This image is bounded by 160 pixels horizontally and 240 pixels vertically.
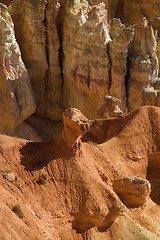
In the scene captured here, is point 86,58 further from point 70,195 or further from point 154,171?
point 70,195

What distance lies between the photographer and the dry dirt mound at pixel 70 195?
8745 millimetres

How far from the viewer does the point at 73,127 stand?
10203mm

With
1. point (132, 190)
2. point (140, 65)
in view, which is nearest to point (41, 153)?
point (132, 190)

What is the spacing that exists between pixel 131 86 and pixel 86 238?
44.1 ft

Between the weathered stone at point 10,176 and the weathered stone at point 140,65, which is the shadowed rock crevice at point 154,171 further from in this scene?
the weathered stone at point 140,65

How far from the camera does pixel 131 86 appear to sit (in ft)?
69.1

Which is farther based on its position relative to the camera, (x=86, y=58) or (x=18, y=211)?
(x=86, y=58)

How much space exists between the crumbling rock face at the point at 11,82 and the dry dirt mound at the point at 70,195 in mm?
8597

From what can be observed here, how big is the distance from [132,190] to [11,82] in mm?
10890

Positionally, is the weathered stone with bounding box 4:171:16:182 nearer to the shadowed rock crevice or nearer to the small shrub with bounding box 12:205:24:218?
the small shrub with bounding box 12:205:24:218

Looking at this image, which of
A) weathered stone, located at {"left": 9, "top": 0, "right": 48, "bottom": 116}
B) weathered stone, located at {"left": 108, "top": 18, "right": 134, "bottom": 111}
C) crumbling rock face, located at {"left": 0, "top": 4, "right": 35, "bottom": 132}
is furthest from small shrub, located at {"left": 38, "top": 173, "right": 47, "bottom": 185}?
weathered stone, located at {"left": 9, "top": 0, "right": 48, "bottom": 116}

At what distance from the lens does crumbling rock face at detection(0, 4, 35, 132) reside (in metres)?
18.3

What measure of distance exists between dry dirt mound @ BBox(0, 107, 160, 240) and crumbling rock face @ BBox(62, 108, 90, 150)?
296mm

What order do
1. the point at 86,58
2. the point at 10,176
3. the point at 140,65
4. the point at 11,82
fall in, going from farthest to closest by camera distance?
the point at 86,58 → the point at 140,65 → the point at 11,82 → the point at 10,176
